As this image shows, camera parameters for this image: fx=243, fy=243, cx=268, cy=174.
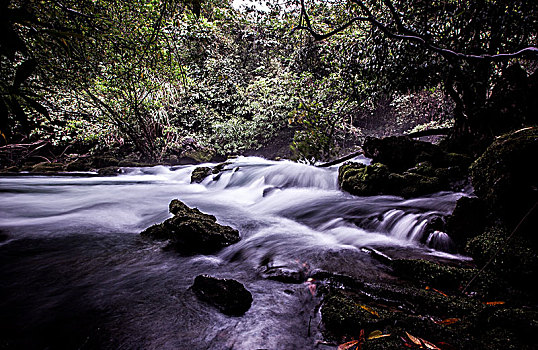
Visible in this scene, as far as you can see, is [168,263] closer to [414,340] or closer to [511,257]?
[414,340]

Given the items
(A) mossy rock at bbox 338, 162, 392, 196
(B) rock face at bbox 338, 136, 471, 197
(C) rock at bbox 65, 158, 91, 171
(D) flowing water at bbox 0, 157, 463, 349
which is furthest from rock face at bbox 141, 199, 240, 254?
(C) rock at bbox 65, 158, 91, 171

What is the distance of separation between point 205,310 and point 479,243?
2.55 metres

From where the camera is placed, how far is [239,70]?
1594cm

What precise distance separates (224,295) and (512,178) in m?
2.71

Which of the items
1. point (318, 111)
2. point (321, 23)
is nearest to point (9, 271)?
point (318, 111)

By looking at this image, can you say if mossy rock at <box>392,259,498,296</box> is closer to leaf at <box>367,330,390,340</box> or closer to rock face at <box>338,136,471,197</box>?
leaf at <box>367,330,390,340</box>

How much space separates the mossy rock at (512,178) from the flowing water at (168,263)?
74cm

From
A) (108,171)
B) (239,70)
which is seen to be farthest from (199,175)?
(239,70)

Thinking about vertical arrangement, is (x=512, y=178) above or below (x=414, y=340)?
above

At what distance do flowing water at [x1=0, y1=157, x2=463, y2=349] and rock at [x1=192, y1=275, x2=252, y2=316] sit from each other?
0.06m

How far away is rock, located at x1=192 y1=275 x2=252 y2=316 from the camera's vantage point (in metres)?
1.85

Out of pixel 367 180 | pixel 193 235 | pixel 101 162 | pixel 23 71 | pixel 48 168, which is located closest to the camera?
pixel 23 71

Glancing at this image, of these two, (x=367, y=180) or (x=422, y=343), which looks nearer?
(x=422, y=343)

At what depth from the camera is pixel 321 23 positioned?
8.66 meters
